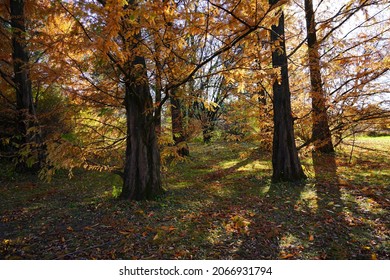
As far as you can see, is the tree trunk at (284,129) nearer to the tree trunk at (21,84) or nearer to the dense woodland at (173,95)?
the dense woodland at (173,95)

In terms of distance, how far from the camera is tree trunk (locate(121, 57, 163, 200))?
519cm

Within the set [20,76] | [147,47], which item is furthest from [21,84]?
[147,47]

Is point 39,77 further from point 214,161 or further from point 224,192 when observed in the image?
point 214,161

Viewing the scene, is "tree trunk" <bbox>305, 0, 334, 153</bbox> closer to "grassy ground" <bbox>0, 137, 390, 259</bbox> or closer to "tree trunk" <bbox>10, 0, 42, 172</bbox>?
"grassy ground" <bbox>0, 137, 390, 259</bbox>

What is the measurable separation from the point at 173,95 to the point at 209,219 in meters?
2.45

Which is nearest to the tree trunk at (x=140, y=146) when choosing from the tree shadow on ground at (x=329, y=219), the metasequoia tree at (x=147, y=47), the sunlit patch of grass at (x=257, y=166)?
the metasequoia tree at (x=147, y=47)

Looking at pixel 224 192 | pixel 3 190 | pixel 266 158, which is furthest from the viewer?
pixel 266 158

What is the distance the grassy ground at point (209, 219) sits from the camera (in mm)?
3383

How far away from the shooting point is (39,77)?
4680 mm

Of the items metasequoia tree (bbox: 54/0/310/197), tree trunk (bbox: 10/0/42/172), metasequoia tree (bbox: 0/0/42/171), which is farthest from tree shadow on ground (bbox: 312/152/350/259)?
tree trunk (bbox: 10/0/42/172)

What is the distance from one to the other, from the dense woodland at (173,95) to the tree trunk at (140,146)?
0.02 metres

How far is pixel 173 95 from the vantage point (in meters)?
5.07
